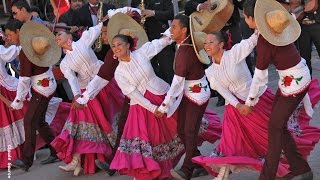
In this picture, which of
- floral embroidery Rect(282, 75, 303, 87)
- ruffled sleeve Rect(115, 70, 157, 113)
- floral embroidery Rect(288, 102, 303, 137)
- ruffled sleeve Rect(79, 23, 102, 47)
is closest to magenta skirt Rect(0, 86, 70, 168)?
ruffled sleeve Rect(79, 23, 102, 47)

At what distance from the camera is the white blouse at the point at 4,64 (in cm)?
645

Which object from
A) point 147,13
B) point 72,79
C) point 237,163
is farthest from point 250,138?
point 147,13

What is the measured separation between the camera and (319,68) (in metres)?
8.93

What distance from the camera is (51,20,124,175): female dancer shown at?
6.05m

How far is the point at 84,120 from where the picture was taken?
241 inches

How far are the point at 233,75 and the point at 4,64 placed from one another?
2690 millimetres

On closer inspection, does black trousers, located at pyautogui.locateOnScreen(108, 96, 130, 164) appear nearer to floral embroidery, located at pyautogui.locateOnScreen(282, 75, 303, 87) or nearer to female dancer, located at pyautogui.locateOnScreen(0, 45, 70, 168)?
female dancer, located at pyautogui.locateOnScreen(0, 45, 70, 168)

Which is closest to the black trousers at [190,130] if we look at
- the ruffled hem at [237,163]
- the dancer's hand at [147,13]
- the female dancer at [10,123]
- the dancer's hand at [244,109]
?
the ruffled hem at [237,163]

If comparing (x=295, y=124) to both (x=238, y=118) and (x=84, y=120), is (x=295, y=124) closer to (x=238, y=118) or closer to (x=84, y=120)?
(x=238, y=118)

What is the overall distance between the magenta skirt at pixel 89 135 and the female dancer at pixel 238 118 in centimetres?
136

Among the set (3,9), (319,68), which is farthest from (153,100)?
(3,9)

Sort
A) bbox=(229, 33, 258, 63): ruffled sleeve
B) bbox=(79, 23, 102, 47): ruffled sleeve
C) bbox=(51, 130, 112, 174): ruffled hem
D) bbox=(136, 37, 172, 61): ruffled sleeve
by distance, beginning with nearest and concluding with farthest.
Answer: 1. bbox=(229, 33, 258, 63): ruffled sleeve
2. bbox=(136, 37, 172, 61): ruffled sleeve
3. bbox=(51, 130, 112, 174): ruffled hem
4. bbox=(79, 23, 102, 47): ruffled sleeve

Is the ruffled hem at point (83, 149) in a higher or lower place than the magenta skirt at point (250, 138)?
lower

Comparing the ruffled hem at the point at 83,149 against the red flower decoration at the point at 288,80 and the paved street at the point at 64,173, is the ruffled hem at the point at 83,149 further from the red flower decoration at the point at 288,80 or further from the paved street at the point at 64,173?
the red flower decoration at the point at 288,80
